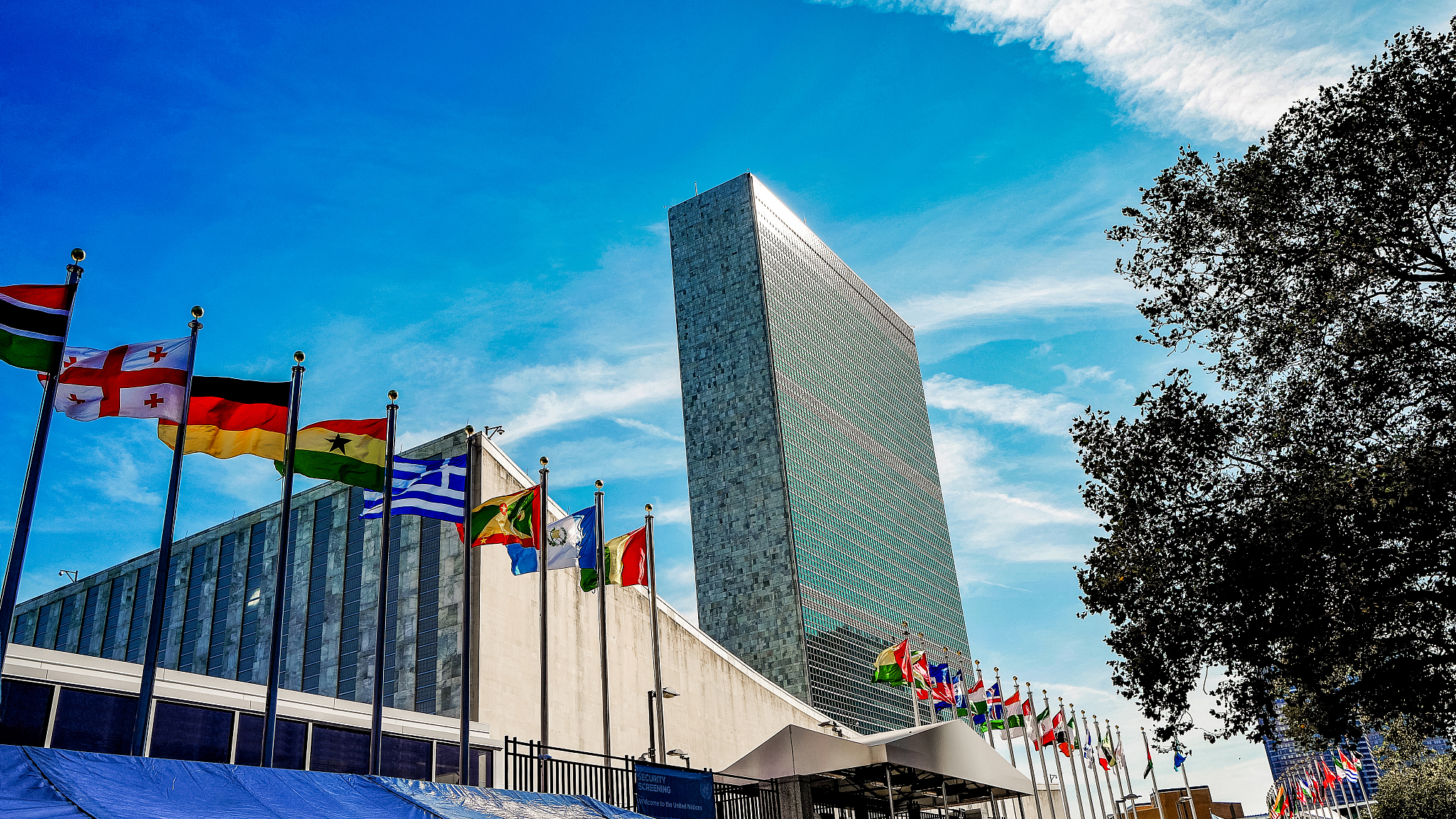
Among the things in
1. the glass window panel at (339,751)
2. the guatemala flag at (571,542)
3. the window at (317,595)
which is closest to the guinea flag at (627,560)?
the guatemala flag at (571,542)

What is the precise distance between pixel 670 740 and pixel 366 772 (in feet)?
43.0

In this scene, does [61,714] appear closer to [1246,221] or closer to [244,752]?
[244,752]

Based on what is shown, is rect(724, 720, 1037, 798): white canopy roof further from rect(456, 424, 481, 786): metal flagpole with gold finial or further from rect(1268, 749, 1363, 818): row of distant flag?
rect(1268, 749, 1363, 818): row of distant flag

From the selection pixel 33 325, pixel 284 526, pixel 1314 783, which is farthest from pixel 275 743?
pixel 1314 783

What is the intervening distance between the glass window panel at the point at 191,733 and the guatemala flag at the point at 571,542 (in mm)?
6390

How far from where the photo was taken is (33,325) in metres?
14.7

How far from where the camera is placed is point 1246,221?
57.8ft

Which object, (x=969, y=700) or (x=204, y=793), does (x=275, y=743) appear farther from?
(x=969, y=700)

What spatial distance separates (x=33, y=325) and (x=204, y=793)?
7435mm

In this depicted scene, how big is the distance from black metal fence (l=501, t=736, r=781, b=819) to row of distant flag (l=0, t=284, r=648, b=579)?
4120 mm

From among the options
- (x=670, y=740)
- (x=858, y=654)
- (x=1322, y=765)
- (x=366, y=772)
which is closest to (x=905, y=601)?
(x=858, y=654)

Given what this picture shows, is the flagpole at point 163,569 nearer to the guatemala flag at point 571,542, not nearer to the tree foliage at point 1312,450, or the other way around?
the guatemala flag at point 571,542

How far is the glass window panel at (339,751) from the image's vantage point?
20.9 metres

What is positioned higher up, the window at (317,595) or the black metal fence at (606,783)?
the window at (317,595)
